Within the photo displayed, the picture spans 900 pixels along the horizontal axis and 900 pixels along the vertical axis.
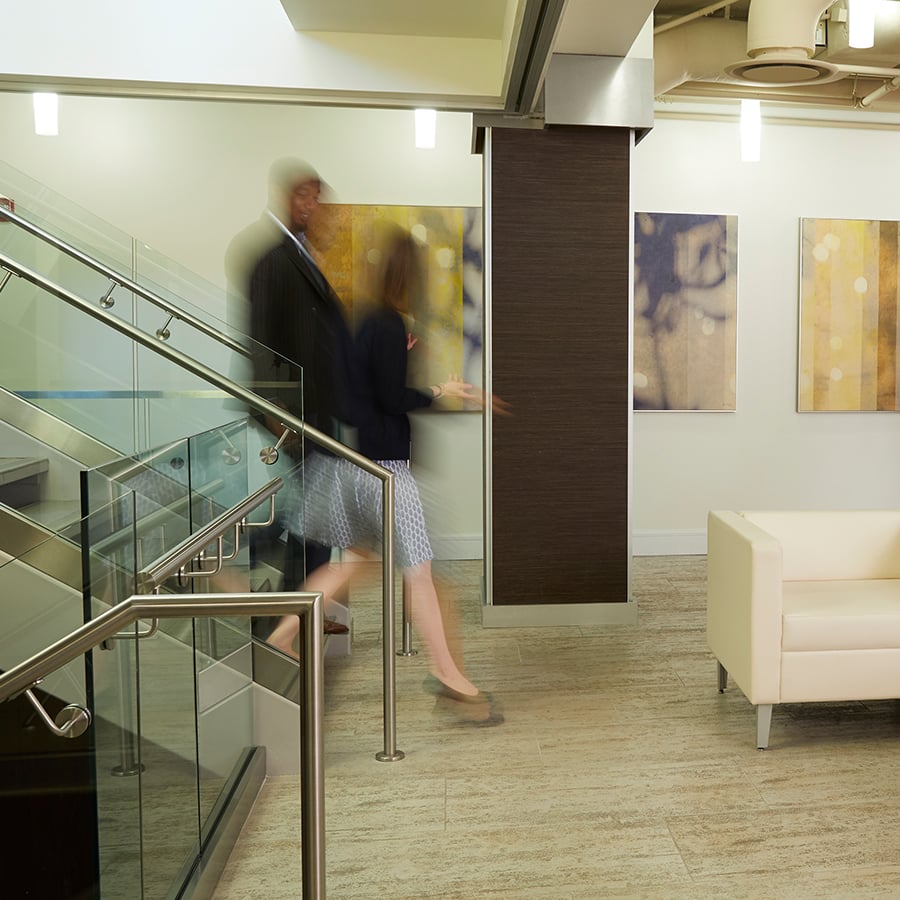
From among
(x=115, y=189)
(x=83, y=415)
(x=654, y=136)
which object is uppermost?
(x=654, y=136)

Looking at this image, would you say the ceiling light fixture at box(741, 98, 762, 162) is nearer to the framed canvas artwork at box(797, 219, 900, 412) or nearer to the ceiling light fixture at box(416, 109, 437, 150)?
the framed canvas artwork at box(797, 219, 900, 412)

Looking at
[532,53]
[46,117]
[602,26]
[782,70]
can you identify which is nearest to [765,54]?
[782,70]

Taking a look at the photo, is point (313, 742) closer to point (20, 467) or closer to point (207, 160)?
point (20, 467)

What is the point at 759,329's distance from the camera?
5938mm

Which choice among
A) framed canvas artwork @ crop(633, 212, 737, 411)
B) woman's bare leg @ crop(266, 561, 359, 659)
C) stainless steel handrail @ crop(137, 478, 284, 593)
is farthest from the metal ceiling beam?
woman's bare leg @ crop(266, 561, 359, 659)

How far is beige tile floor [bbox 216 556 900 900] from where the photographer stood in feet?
7.27

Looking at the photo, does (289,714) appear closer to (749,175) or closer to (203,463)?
(203,463)

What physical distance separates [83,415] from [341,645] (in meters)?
1.44

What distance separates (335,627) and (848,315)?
12.9ft

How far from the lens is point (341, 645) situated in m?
3.92

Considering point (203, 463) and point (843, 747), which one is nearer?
point (203, 463)

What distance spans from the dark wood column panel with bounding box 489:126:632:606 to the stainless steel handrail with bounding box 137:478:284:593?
1.82m

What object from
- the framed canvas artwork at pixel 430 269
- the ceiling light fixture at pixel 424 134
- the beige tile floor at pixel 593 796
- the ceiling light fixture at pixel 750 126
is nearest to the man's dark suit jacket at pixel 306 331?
the beige tile floor at pixel 593 796

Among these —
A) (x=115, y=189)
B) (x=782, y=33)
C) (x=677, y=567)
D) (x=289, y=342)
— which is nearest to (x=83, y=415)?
(x=289, y=342)
